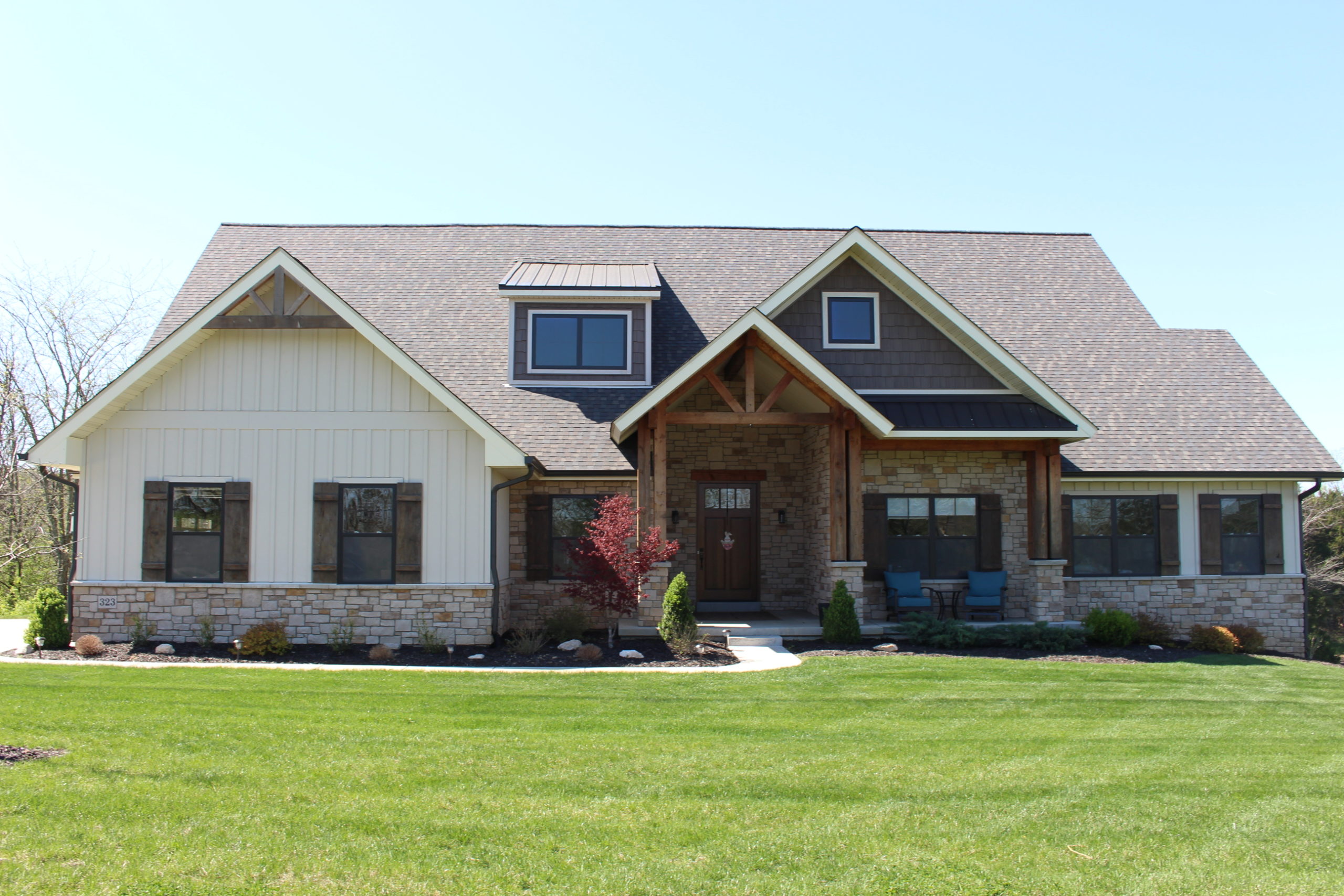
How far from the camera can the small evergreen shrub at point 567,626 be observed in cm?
1352

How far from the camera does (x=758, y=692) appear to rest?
999 centimetres

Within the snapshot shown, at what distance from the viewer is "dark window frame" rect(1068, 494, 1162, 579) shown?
1566 cm

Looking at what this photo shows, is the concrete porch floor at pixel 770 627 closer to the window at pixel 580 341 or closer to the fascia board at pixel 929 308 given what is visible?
the fascia board at pixel 929 308

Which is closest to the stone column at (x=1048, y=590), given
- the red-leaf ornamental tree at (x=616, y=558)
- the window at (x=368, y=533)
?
the red-leaf ornamental tree at (x=616, y=558)

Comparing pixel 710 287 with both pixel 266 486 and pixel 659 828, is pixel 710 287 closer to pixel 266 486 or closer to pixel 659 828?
pixel 266 486

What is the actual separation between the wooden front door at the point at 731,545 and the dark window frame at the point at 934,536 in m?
2.50

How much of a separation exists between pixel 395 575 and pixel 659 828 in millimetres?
8383

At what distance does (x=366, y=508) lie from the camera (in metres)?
13.3

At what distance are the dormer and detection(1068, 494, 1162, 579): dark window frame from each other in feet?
24.6

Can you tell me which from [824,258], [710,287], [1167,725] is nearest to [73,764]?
[1167,725]

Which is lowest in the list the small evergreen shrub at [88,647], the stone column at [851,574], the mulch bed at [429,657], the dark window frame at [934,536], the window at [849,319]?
the mulch bed at [429,657]

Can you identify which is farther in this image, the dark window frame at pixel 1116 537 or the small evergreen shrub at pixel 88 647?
the dark window frame at pixel 1116 537

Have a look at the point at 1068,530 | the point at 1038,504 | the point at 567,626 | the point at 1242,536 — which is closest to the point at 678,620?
the point at 567,626

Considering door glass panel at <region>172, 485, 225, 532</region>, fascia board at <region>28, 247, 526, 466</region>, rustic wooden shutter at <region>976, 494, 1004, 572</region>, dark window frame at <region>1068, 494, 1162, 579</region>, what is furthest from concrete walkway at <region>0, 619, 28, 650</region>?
dark window frame at <region>1068, 494, 1162, 579</region>
